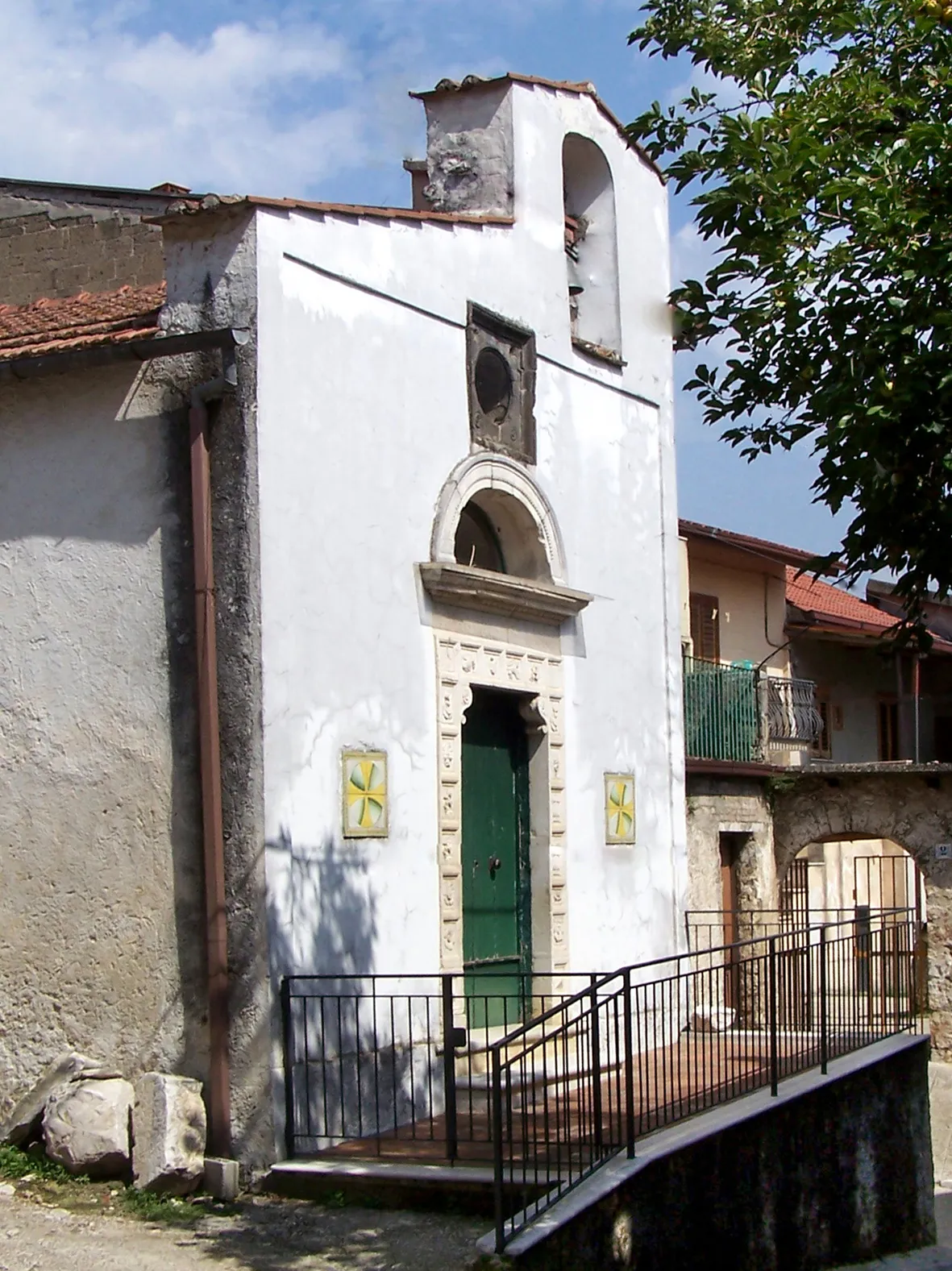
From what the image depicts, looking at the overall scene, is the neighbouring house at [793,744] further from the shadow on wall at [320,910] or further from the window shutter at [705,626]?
the shadow on wall at [320,910]

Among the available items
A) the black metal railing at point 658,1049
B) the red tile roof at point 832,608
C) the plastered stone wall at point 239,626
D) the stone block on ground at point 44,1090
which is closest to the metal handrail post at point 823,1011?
the black metal railing at point 658,1049

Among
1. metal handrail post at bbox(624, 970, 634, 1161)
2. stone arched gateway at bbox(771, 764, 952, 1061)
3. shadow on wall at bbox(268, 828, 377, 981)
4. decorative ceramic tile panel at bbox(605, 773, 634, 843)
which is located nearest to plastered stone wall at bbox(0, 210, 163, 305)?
shadow on wall at bbox(268, 828, 377, 981)

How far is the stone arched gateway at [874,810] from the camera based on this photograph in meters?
18.8

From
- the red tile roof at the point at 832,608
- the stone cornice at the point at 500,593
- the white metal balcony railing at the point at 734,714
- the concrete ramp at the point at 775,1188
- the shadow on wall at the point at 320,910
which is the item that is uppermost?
the red tile roof at the point at 832,608

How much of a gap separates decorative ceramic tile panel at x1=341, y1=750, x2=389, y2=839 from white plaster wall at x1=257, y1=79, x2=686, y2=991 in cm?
7

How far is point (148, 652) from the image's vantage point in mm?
9922

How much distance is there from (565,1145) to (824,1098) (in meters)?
2.79

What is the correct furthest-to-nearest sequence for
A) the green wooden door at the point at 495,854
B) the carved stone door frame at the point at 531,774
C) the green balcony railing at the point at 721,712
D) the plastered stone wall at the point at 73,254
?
the green balcony railing at the point at 721,712 → the plastered stone wall at the point at 73,254 → the green wooden door at the point at 495,854 → the carved stone door frame at the point at 531,774

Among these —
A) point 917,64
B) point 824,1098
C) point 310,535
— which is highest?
point 917,64

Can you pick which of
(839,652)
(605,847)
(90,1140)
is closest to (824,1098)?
(605,847)

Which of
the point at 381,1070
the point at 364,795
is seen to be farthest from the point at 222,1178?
the point at 364,795

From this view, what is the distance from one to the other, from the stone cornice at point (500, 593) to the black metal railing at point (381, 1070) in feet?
8.20

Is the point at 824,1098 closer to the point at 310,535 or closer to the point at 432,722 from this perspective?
the point at 432,722

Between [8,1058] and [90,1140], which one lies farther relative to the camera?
[8,1058]
